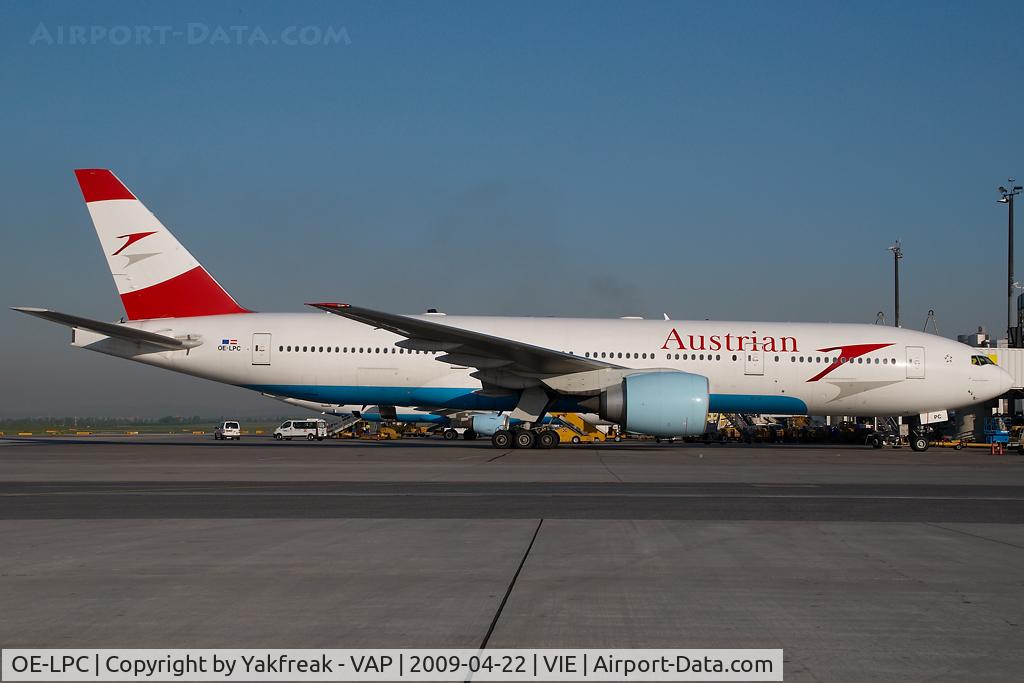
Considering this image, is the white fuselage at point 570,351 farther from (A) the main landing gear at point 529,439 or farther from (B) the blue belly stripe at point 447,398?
(A) the main landing gear at point 529,439

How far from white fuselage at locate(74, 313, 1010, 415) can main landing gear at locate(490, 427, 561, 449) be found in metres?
0.87

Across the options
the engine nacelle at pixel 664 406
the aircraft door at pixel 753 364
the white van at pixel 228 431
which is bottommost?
the white van at pixel 228 431

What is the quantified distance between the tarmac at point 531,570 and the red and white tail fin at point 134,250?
13.7 metres

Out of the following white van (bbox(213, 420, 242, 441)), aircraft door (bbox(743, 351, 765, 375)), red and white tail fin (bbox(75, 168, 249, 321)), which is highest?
red and white tail fin (bbox(75, 168, 249, 321))

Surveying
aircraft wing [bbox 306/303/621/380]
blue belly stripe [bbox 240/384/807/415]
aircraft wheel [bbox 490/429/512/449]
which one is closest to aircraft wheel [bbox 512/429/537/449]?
aircraft wheel [bbox 490/429/512/449]

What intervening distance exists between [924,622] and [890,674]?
107 cm

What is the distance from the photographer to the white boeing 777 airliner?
83.0 ft

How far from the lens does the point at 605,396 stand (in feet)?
75.3

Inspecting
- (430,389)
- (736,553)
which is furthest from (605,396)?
(736,553)

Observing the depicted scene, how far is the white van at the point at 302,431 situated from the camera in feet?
160

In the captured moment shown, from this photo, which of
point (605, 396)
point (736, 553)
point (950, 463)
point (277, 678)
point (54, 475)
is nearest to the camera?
point (277, 678)

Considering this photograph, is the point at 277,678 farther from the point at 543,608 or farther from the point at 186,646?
the point at 543,608

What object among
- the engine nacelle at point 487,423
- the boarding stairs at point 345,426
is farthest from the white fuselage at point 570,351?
the boarding stairs at point 345,426

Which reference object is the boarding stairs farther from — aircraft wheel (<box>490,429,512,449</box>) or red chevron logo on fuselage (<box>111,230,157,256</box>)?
aircraft wheel (<box>490,429,512,449</box>)
